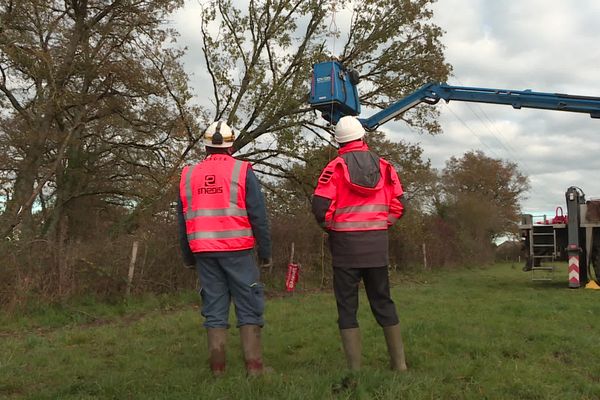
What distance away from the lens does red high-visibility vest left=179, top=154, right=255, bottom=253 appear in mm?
4152

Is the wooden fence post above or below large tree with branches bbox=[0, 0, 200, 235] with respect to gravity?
below

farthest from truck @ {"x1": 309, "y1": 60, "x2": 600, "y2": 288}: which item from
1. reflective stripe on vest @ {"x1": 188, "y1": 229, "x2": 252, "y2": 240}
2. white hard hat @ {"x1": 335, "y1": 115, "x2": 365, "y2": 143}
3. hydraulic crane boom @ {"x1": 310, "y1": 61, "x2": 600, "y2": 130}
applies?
reflective stripe on vest @ {"x1": 188, "y1": 229, "x2": 252, "y2": 240}

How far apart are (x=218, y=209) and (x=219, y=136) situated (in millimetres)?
637

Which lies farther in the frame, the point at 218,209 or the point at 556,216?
the point at 556,216

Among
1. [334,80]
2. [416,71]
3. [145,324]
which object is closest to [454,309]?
[334,80]

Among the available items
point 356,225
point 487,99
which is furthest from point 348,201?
point 487,99

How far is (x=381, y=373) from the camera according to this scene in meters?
3.89

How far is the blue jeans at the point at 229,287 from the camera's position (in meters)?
4.19

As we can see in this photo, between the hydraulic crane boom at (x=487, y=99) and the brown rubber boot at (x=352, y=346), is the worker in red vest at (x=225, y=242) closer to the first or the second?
the brown rubber boot at (x=352, y=346)

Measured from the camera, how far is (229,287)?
4297 millimetres

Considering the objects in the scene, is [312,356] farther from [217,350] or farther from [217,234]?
[217,234]

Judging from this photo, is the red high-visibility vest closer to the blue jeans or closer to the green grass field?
the blue jeans

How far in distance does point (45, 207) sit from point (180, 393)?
18910 mm

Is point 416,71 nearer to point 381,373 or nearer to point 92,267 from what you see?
point 92,267
